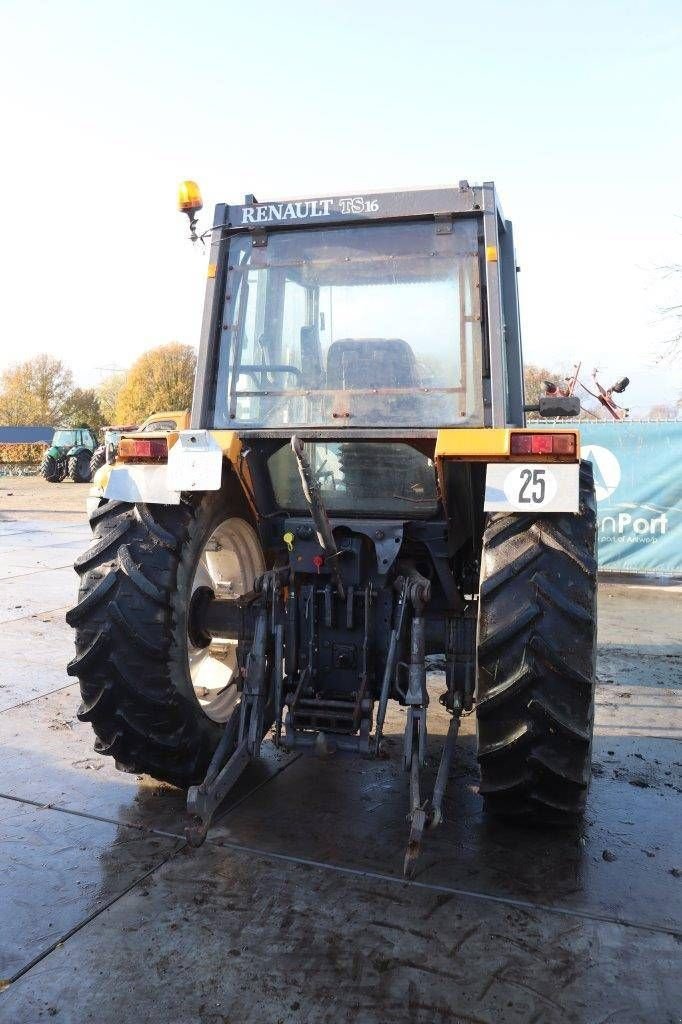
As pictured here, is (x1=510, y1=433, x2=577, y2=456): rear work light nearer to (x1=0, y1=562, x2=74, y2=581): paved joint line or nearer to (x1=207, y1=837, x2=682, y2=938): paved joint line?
(x1=207, y1=837, x2=682, y2=938): paved joint line

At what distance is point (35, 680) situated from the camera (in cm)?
578

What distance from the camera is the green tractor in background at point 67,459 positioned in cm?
2916

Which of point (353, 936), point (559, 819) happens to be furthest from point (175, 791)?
point (559, 819)

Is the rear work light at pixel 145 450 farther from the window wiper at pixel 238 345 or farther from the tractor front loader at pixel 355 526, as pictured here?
the window wiper at pixel 238 345

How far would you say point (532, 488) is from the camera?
325cm

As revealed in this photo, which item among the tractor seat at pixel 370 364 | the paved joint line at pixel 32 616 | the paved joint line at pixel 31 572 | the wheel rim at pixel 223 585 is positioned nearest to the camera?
the tractor seat at pixel 370 364

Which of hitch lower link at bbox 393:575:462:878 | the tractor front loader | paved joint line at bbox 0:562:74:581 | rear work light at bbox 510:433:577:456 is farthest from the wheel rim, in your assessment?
paved joint line at bbox 0:562:74:581

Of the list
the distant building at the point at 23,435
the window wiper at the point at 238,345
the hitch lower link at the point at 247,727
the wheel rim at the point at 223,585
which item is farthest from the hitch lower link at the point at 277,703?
the distant building at the point at 23,435

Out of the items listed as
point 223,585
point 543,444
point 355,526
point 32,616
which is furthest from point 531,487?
point 32,616

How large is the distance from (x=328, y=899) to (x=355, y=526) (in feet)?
5.19

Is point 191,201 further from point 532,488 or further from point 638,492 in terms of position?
point 638,492

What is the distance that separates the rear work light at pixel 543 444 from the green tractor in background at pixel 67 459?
28017 millimetres

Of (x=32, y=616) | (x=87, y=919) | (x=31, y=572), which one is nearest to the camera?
(x=87, y=919)

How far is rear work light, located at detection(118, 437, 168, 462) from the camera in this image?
144 inches
